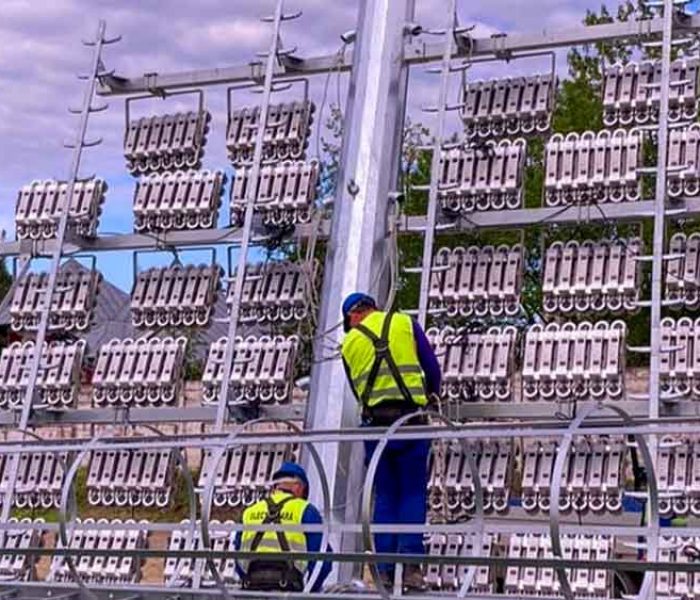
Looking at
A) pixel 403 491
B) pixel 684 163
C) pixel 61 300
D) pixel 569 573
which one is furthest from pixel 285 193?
pixel 569 573

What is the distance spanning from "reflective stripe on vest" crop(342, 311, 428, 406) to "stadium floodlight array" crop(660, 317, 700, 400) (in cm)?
234

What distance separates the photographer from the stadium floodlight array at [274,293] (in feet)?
48.2

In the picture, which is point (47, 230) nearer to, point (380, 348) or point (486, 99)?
point (486, 99)

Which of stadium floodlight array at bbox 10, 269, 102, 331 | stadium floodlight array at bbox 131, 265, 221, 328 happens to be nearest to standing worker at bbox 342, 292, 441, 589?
stadium floodlight array at bbox 131, 265, 221, 328

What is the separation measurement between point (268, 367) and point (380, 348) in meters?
3.56

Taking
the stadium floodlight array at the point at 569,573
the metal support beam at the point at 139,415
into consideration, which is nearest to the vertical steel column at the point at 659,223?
the stadium floodlight array at the point at 569,573

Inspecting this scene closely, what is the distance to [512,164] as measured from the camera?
13.8 m

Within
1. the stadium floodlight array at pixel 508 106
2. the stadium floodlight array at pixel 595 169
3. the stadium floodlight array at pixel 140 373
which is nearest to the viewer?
the stadium floodlight array at pixel 595 169

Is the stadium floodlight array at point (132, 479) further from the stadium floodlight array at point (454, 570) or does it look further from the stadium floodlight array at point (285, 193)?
the stadium floodlight array at point (454, 570)

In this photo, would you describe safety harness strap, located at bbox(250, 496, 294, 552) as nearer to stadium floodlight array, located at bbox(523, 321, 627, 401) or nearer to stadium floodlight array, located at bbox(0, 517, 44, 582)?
stadium floodlight array, located at bbox(523, 321, 627, 401)

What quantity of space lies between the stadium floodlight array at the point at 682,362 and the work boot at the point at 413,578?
295cm

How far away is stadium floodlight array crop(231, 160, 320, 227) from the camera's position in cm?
1490

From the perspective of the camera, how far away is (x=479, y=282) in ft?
44.7

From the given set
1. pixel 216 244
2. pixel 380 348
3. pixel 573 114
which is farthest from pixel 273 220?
pixel 573 114
